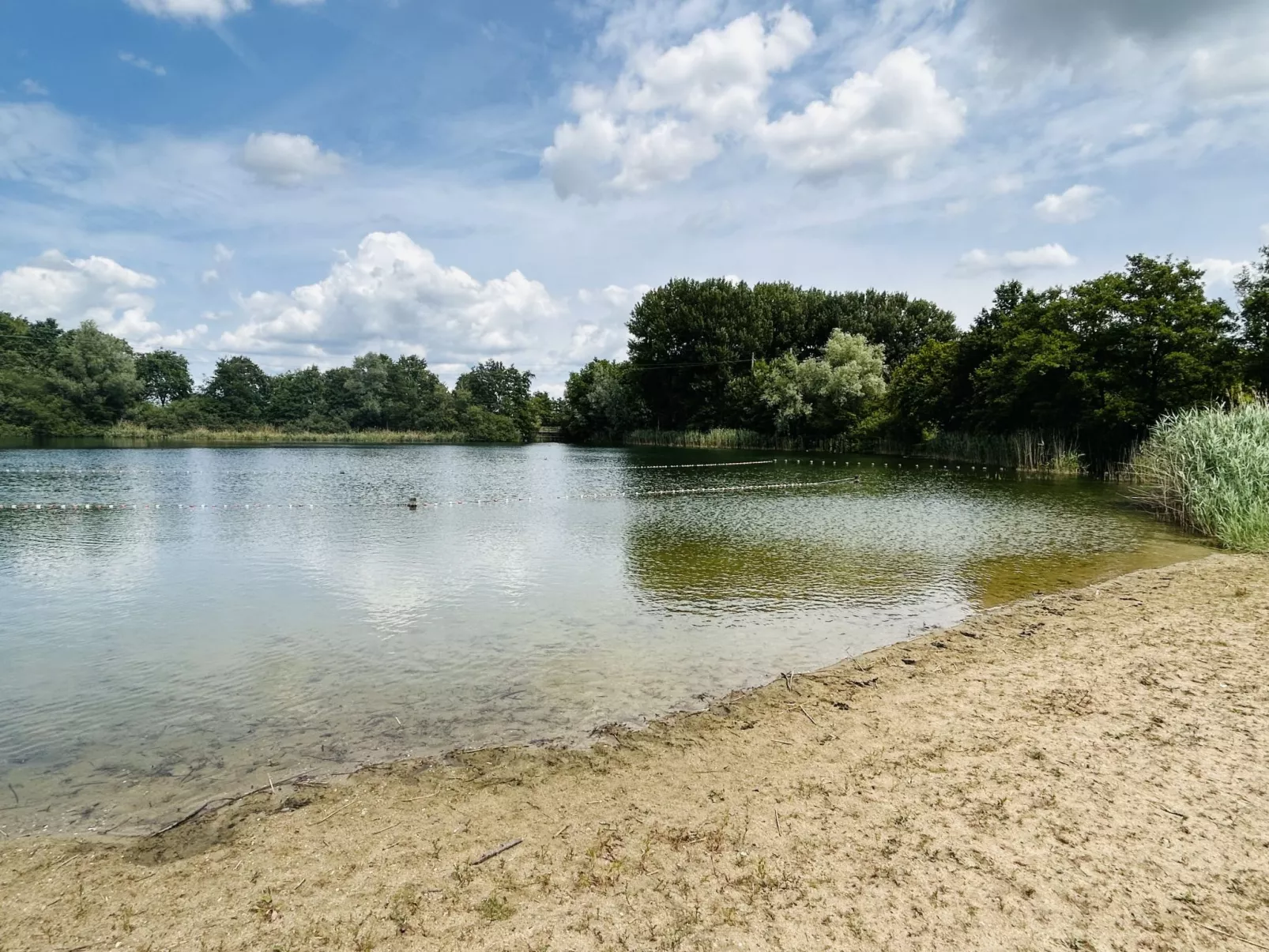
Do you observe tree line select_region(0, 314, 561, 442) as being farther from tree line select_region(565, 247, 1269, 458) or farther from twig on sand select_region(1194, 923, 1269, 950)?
twig on sand select_region(1194, 923, 1269, 950)

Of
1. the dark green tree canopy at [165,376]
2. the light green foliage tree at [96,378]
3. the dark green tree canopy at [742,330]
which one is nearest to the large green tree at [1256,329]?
the dark green tree canopy at [742,330]

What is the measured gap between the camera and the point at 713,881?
3.88m

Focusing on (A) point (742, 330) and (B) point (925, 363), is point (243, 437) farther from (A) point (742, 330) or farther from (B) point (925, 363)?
(B) point (925, 363)

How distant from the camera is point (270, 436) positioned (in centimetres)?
9019

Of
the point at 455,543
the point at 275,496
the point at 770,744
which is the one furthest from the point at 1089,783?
the point at 275,496

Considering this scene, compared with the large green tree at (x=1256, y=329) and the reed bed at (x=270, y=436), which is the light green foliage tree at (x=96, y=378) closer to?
the reed bed at (x=270, y=436)

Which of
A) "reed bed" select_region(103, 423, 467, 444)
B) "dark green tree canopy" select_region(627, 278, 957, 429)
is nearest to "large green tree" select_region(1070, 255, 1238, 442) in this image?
"dark green tree canopy" select_region(627, 278, 957, 429)

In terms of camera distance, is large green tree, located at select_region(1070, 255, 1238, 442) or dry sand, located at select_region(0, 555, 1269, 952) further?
large green tree, located at select_region(1070, 255, 1238, 442)

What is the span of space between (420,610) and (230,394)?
377 ft

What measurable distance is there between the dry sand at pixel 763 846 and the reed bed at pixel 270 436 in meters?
89.3

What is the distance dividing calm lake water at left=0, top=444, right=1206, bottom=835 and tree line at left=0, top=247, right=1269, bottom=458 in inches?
360

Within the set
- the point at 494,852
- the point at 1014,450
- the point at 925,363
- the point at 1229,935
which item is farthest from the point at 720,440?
the point at 1229,935

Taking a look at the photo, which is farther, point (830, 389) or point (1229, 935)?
point (830, 389)

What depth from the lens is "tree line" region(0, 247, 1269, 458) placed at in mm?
30188
